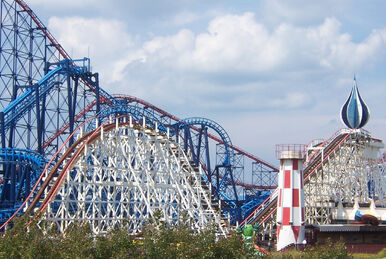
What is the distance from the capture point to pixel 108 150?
24.1 meters

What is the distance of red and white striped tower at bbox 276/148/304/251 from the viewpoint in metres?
23.9

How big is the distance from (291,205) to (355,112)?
14.3 meters

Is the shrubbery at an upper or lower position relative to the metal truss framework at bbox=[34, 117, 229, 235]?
lower

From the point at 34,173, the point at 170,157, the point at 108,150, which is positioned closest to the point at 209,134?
the point at 34,173

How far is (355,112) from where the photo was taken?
36.6 m

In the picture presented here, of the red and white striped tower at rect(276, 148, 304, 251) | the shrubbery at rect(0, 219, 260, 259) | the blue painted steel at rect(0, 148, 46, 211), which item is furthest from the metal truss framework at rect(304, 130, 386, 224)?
the shrubbery at rect(0, 219, 260, 259)

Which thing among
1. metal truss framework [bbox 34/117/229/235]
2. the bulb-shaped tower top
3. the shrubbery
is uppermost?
the bulb-shaped tower top

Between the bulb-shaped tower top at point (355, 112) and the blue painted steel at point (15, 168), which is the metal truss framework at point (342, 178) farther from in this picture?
the blue painted steel at point (15, 168)

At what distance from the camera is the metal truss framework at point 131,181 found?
73.4ft

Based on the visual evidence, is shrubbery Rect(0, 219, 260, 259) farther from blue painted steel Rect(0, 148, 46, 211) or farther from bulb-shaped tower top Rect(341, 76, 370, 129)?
bulb-shaped tower top Rect(341, 76, 370, 129)

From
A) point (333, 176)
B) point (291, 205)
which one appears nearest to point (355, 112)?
point (333, 176)

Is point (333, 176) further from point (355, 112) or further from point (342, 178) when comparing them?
point (355, 112)

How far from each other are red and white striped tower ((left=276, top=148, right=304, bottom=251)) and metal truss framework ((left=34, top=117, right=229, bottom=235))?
7.95 feet

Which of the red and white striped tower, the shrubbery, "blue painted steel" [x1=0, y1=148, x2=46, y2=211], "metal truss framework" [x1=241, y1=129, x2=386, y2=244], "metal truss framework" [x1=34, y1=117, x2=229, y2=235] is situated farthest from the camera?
"metal truss framework" [x1=241, y1=129, x2=386, y2=244]
